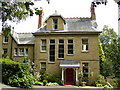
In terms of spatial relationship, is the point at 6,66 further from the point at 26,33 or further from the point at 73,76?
the point at 26,33

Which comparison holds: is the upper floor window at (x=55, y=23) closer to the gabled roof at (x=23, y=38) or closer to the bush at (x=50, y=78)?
the gabled roof at (x=23, y=38)

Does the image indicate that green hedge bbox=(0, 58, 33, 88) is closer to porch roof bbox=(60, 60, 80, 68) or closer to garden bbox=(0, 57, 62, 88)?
garden bbox=(0, 57, 62, 88)

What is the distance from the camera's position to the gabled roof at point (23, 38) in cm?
2014

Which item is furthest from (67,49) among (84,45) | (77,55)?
(84,45)

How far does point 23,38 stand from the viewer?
69.2 feet

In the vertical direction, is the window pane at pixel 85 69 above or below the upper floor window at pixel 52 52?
below

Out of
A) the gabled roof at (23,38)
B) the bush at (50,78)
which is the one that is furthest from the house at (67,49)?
the gabled roof at (23,38)

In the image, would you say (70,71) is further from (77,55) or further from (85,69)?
(77,55)

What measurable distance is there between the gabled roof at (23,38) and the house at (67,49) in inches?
97.6

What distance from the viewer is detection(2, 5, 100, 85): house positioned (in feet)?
55.4

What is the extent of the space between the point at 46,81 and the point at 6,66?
5.01m

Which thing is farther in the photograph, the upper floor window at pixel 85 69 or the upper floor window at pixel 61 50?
the upper floor window at pixel 61 50

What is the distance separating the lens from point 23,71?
11.7 m

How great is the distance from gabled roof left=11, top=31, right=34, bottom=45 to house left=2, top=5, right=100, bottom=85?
2.48 m
